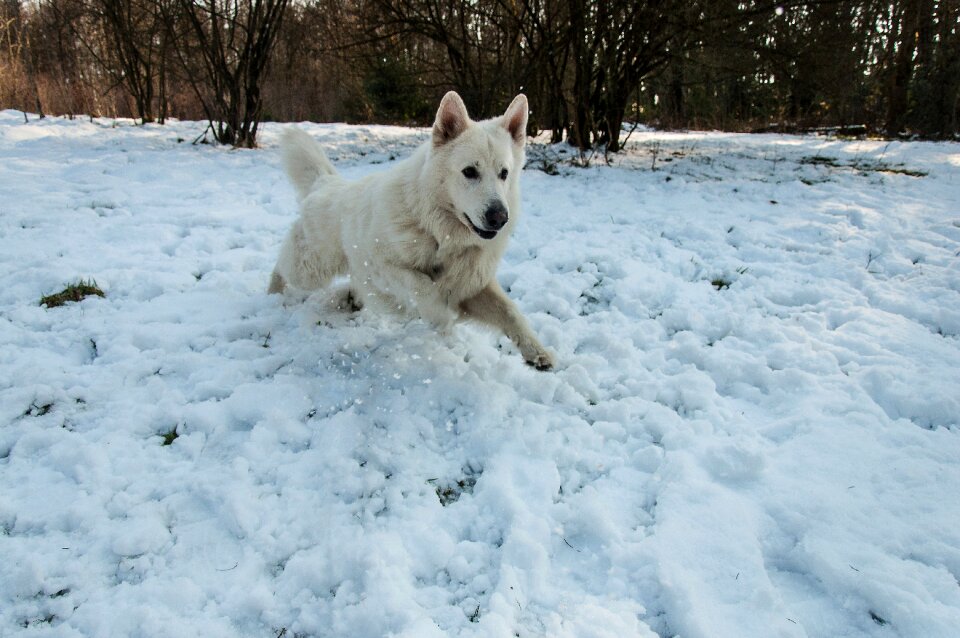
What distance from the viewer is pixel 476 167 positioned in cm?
303

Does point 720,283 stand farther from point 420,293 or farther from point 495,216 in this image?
point 420,293

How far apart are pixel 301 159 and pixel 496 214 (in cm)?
222

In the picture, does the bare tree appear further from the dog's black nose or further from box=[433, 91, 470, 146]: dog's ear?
the dog's black nose

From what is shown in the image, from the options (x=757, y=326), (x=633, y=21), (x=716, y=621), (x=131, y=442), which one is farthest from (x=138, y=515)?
(x=633, y=21)

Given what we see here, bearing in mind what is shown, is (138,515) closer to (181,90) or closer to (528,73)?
(528,73)

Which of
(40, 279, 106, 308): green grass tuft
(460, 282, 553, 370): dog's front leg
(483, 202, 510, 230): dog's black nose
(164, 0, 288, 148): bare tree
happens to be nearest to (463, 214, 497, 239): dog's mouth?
(483, 202, 510, 230): dog's black nose

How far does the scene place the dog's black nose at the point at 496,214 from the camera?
284cm

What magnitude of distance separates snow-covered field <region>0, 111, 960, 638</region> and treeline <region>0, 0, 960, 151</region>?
5.14 meters

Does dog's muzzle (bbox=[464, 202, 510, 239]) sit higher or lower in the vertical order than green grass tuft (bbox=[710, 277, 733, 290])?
higher

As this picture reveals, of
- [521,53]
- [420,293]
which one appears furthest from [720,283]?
[521,53]

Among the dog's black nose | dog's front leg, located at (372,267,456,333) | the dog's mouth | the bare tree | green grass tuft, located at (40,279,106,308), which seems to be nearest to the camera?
the dog's black nose

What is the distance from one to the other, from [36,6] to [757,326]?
67.4 feet

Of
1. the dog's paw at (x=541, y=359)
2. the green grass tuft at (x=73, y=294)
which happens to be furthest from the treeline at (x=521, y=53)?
the green grass tuft at (x=73, y=294)

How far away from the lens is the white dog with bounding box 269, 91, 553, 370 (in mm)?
3041
